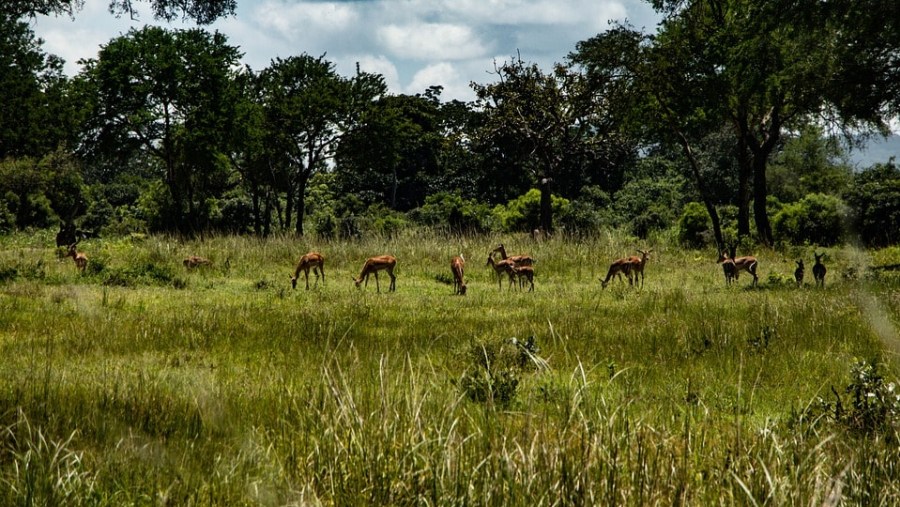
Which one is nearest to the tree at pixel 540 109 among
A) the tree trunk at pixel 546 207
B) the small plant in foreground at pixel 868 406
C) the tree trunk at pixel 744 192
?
the tree trunk at pixel 546 207

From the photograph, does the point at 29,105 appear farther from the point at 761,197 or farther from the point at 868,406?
the point at 868,406

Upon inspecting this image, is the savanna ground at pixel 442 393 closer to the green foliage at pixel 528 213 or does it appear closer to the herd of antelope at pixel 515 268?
the herd of antelope at pixel 515 268

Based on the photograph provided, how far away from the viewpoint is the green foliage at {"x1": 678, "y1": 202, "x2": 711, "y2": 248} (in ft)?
100

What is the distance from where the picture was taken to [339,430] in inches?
168

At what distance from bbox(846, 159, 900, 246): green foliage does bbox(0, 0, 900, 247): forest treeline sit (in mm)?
65

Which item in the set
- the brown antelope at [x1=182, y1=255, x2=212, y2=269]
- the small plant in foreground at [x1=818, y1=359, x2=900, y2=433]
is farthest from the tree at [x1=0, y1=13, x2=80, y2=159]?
the small plant in foreground at [x1=818, y1=359, x2=900, y2=433]

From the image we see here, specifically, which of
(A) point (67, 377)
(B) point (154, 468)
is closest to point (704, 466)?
(B) point (154, 468)

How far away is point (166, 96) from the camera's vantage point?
119ft

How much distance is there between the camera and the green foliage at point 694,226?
30.5 metres

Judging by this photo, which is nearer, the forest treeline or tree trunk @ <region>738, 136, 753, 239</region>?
the forest treeline

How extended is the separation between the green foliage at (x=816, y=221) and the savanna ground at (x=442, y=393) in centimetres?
1454

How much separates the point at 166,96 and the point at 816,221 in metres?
30.8

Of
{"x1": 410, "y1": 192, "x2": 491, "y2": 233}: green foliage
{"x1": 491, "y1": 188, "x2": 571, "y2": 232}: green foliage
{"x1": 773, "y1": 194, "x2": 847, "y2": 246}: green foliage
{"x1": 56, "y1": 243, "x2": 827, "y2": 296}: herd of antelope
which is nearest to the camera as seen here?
{"x1": 56, "y1": 243, "x2": 827, "y2": 296}: herd of antelope

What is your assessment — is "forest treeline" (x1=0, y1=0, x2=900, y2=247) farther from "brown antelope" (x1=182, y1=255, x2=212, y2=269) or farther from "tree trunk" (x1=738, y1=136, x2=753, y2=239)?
"brown antelope" (x1=182, y1=255, x2=212, y2=269)
